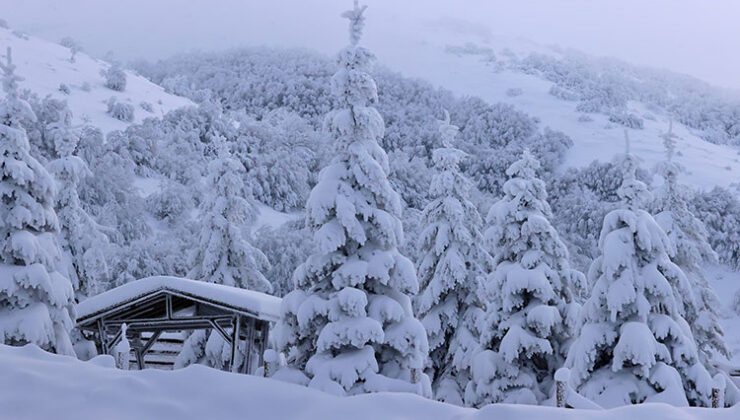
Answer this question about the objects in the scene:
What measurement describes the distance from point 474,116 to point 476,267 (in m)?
52.0

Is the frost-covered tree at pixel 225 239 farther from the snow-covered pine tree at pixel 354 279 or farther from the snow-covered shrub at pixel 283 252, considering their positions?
the snow-covered shrub at pixel 283 252

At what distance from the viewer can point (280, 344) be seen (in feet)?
53.8

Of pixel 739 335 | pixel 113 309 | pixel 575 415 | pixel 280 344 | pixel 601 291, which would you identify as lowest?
pixel 739 335

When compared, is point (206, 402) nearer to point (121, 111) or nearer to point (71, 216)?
point (71, 216)

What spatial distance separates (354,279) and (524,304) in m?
6.63

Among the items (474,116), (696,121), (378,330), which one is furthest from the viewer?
(696,121)

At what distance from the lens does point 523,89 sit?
276 ft

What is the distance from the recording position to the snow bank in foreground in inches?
261

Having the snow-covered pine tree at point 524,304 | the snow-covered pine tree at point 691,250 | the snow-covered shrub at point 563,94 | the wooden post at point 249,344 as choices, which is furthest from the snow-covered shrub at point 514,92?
the wooden post at point 249,344

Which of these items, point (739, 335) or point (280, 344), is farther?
point (739, 335)

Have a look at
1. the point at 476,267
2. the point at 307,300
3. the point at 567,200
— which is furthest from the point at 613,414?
the point at 567,200

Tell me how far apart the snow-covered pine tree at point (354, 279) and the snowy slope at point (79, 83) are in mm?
39879

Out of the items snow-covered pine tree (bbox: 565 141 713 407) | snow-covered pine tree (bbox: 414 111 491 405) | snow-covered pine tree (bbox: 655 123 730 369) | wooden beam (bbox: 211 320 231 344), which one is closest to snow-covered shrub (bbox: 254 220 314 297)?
snow-covered pine tree (bbox: 414 111 491 405)

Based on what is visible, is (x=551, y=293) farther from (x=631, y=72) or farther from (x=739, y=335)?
(x=631, y=72)
